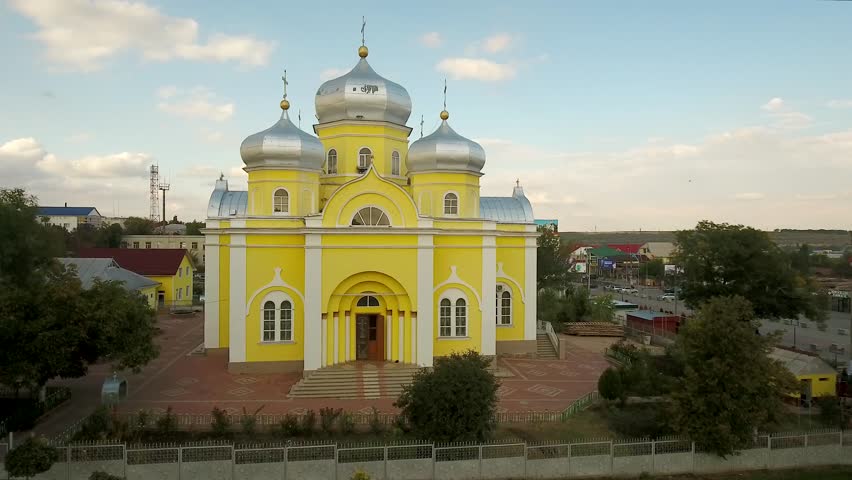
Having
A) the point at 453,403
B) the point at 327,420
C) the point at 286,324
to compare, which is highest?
the point at 286,324

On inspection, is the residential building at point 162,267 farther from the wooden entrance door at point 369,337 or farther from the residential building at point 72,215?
the residential building at point 72,215

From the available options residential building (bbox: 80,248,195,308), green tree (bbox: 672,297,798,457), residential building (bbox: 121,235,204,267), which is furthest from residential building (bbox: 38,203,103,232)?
green tree (bbox: 672,297,798,457)

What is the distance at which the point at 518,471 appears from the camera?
495 inches

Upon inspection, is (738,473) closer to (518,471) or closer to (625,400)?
(625,400)

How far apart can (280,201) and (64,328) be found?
8.76 metres

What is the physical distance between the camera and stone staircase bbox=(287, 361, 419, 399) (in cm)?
1839

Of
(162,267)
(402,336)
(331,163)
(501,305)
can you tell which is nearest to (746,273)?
(501,305)

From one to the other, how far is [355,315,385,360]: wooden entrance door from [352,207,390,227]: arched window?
3439 millimetres

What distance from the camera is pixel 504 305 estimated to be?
2428 centimetres

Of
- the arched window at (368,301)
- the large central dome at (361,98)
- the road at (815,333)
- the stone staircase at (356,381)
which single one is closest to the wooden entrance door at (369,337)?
the arched window at (368,301)

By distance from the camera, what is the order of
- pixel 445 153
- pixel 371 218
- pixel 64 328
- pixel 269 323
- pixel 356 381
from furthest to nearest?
pixel 445 153, pixel 269 323, pixel 371 218, pixel 356 381, pixel 64 328

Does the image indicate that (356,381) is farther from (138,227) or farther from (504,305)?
(138,227)

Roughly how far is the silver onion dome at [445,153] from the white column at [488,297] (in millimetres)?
3054

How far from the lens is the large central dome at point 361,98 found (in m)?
23.1
